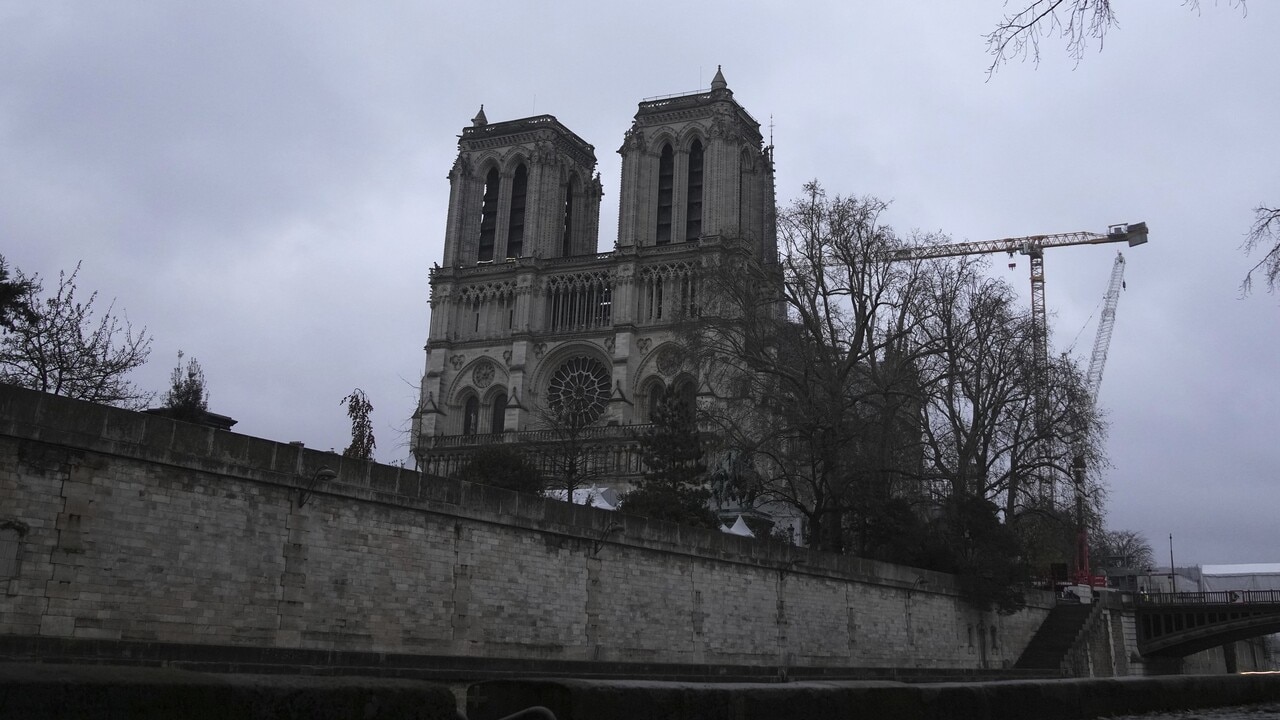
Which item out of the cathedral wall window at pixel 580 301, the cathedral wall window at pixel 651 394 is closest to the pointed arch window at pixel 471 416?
the cathedral wall window at pixel 580 301

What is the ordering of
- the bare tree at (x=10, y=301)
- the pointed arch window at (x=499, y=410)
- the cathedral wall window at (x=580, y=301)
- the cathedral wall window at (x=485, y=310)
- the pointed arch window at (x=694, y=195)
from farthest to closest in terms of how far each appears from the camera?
the cathedral wall window at (x=485, y=310) < the pointed arch window at (x=499, y=410) < the cathedral wall window at (x=580, y=301) < the pointed arch window at (x=694, y=195) < the bare tree at (x=10, y=301)

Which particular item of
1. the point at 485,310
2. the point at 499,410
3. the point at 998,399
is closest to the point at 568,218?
the point at 485,310

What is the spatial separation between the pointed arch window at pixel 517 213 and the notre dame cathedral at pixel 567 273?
86mm

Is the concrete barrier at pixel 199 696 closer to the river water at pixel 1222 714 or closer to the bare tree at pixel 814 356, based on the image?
the river water at pixel 1222 714

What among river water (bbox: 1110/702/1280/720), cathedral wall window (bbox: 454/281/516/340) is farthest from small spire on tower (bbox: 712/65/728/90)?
river water (bbox: 1110/702/1280/720)

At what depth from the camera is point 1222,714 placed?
9.83m

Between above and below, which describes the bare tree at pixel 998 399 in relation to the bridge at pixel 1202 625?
above

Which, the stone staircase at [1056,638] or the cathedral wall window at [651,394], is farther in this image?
the cathedral wall window at [651,394]

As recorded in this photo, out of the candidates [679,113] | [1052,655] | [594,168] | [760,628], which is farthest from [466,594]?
[594,168]

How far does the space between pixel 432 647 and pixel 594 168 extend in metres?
57.4

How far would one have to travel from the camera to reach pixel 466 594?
61.9 ft

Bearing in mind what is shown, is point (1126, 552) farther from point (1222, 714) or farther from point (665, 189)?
point (1222, 714)

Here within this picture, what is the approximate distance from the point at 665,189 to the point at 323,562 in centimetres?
4963

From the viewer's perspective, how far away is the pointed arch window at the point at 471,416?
6300 centimetres
